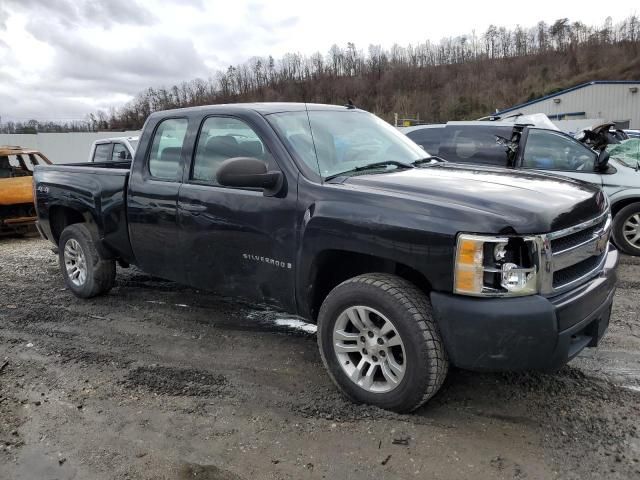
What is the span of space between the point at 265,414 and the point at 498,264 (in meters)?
1.69

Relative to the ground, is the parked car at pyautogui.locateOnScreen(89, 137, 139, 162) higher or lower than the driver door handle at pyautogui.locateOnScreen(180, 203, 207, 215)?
higher

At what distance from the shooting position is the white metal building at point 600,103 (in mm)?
33062

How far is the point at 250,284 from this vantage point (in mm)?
3910

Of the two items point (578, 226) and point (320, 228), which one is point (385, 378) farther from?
point (578, 226)

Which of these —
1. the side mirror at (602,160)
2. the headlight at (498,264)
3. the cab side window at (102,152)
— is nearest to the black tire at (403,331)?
the headlight at (498,264)

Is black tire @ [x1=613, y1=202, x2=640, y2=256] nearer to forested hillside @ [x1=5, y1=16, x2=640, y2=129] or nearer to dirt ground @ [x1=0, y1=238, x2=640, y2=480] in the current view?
dirt ground @ [x1=0, y1=238, x2=640, y2=480]

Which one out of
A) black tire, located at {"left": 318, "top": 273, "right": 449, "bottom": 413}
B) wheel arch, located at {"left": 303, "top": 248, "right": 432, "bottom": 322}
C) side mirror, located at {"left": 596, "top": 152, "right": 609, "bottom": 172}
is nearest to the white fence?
side mirror, located at {"left": 596, "top": 152, "right": 609, "bottom": 172}

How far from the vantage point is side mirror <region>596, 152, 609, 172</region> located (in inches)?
285

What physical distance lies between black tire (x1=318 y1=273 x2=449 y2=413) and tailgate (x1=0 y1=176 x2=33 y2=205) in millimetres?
9106

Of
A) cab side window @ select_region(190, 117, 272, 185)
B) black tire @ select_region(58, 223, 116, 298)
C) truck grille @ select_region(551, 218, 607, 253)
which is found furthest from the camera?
black tire @ select_region(58, 223, 116, 298)

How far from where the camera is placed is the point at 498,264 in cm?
279

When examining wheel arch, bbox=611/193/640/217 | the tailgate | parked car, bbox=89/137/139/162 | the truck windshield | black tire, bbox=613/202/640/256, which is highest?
parked car, bbox=89/137/139/162

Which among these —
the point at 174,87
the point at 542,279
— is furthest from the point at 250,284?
the point at 174,87

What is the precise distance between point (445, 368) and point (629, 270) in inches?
186
